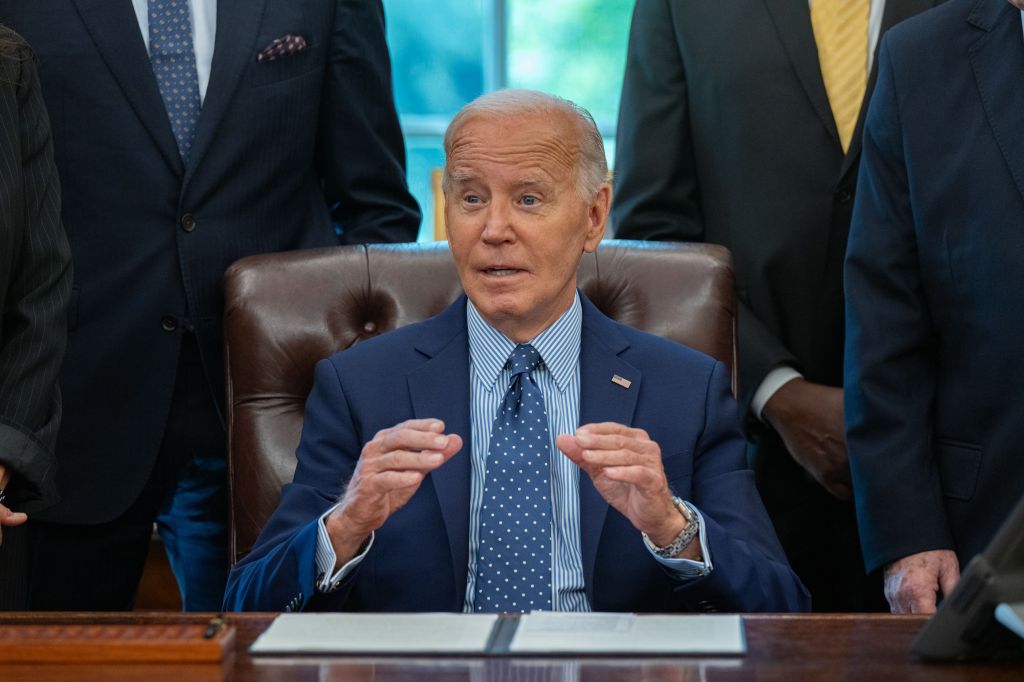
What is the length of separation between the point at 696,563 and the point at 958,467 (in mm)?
580

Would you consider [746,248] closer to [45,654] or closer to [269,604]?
[269,604]

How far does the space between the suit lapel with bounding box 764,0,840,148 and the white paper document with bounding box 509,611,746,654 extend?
4.19ft

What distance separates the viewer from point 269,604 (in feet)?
5.82

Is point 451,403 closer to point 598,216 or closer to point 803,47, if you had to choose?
point 598,216

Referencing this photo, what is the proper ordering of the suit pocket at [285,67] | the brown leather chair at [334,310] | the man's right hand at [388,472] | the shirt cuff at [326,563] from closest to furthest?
the man's right hand at [388,472] → the shirt cuff at [326,563] → the brown leather chair at [334,310] → the suit pocket at [285,67]

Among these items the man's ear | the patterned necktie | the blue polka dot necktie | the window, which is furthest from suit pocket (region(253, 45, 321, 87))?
the window

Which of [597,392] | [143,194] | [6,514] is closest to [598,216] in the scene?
[597,392]

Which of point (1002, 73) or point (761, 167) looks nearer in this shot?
point (1002, 73)

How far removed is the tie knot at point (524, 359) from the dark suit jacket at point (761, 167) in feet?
1.96

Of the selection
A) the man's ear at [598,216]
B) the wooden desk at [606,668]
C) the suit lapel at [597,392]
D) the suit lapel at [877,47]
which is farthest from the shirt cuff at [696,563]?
the suit lapel at [877,47]

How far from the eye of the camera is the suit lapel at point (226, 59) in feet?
7.72

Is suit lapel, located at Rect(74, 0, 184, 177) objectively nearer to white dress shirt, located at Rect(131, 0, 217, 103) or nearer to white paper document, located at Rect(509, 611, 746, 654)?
white dress shirt, located at Rect(131, 0, 217, 103)

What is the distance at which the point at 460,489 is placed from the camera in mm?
1894

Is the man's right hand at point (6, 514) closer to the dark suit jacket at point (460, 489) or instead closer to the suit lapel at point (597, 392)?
the dark suit jacket at point (460, 489)
